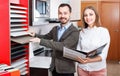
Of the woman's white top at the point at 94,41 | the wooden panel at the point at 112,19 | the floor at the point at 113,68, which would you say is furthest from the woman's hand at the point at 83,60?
the wooden panel at the point at 112,19

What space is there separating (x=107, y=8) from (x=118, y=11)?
1.26 ft

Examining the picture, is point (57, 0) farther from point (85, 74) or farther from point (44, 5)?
point (85, 74)

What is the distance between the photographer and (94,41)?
83.0 inches

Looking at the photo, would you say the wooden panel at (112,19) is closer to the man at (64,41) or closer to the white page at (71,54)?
the man at (64,41)

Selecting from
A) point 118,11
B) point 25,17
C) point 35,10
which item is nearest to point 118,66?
point 118,11

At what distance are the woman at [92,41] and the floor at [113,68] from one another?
3.51 m

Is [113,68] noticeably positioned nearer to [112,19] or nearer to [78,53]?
[112,19]

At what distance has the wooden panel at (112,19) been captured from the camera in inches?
282

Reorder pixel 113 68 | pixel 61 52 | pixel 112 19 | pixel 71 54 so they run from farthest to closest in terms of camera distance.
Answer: pixel 112 19, pixel 113 68, pixel 61 52, pixel 71 54

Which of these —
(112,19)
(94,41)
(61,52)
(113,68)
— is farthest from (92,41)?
(112,19)

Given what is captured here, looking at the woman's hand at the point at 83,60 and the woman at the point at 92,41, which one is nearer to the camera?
the woman's hand at the point at 83,60

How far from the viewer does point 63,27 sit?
6.89 ft

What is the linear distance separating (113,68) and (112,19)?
1.87 m

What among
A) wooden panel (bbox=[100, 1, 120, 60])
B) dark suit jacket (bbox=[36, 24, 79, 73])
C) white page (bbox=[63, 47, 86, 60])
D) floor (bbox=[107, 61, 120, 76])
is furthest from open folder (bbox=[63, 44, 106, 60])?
wooden panel (bbox=[100, 1, 120, 60])
